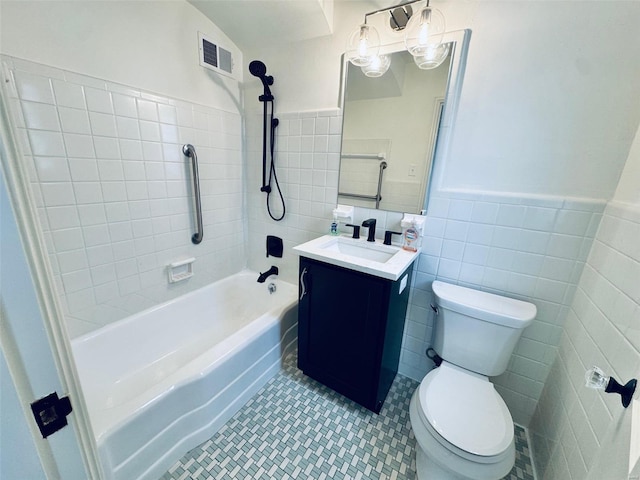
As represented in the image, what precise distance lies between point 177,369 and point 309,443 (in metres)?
0.91

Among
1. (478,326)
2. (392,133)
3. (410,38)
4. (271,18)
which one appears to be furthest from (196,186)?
(478,326)

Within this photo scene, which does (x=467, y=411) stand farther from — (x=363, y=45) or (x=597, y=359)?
(x=363, y=45)

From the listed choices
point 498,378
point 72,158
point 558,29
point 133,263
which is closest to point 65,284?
point 133,263

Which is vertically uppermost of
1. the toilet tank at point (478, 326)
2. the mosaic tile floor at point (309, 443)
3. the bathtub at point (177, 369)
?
the toilet tank at point (478, 326)

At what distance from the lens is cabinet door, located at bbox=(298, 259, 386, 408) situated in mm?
1269

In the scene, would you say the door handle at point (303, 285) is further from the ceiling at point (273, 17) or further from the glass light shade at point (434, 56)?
the ceiling at point (273, 17)

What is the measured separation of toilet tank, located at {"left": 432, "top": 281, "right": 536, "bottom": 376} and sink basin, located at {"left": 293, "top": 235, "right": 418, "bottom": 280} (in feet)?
0.89

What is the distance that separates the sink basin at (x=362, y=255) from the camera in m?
1.20

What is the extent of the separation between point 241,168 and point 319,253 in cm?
115

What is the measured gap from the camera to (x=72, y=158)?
1.23 m

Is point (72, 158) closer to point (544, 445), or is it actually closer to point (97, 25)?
point (97, 25)

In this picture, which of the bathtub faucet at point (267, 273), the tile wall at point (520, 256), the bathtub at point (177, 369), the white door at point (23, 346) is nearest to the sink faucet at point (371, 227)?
the tile wall at point (520, 256)

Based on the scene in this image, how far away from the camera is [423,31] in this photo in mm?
1227

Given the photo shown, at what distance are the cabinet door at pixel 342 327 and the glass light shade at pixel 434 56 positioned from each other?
1106mm
